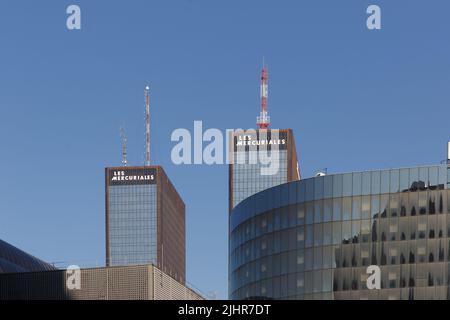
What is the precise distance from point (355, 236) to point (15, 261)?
50.0 metres

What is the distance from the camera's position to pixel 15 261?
5979 inches

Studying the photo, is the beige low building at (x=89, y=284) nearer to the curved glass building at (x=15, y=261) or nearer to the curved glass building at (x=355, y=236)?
the curved glass building at (x=15, y=261)

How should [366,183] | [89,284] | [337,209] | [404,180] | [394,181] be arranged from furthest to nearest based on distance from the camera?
1. [337,209]
2. [366,183]
3. [394,181]
4. [404,180]
5. [89,284]

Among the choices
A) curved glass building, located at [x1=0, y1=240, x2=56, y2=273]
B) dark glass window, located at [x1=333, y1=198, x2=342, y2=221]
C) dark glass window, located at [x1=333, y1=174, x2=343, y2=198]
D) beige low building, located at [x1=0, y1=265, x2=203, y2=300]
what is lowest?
beige low building, located at [x1=0, y1=265, x2=203, y2=300]

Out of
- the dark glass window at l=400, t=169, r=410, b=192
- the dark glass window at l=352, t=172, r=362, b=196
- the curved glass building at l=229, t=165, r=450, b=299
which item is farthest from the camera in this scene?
the dark glass window at l=352, t=172, r=362, b=196

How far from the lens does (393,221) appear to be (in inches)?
5005

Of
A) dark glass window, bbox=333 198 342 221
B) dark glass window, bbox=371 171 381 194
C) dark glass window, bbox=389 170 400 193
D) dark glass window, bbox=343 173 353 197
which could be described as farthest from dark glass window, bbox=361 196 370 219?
dark glass window, bbox=389 170 400 193

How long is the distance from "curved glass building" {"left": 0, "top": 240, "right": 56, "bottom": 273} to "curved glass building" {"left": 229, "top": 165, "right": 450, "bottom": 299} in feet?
103

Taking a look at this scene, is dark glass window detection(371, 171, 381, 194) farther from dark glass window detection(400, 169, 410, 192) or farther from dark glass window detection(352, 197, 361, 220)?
dark glass window detection(400, 169, 410, 192)

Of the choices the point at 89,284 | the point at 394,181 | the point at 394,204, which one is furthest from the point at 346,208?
the point at 89,284

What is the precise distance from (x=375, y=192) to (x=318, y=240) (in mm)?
9087

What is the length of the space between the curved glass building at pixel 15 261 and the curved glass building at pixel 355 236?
31.4 metres

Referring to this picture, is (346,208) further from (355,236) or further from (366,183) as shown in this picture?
(366,183)

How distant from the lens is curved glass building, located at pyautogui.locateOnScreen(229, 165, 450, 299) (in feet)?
410
